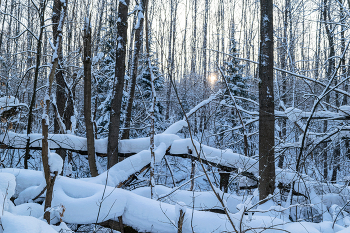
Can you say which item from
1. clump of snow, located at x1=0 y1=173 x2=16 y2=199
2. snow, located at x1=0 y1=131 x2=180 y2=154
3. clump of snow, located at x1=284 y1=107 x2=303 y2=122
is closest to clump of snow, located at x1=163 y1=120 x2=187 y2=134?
snow, located at x1=0 y1=131 x2=180 y2=154

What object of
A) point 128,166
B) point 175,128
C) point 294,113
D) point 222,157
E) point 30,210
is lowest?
point 30,210

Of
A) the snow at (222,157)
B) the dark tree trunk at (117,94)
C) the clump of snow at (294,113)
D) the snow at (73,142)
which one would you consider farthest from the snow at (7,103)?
the clump of snow at (294,113)

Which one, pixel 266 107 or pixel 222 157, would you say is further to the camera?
pixel 222 157

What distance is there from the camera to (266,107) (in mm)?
3859

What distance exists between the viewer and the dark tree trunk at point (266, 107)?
12.6ft

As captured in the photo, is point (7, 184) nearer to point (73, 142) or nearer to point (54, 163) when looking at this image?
point (54, 163)

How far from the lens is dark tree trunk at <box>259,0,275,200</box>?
3.85m

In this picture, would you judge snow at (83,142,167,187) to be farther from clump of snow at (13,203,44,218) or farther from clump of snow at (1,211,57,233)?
clump of snow at (1,211,57,233)

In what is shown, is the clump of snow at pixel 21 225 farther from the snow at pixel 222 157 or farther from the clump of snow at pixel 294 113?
the clump of snow at pixel 294 113

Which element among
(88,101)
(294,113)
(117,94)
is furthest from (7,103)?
(294,113)

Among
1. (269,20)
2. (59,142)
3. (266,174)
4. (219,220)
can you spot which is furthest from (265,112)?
(59,142)

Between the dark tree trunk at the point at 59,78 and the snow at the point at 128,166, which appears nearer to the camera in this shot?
the snow at the point at 128,166

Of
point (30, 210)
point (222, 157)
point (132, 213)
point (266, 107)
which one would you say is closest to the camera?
point (30, 210)

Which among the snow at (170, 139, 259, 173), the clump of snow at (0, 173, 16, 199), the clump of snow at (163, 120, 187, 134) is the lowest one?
the snow at (170, 139, 259, 173)
